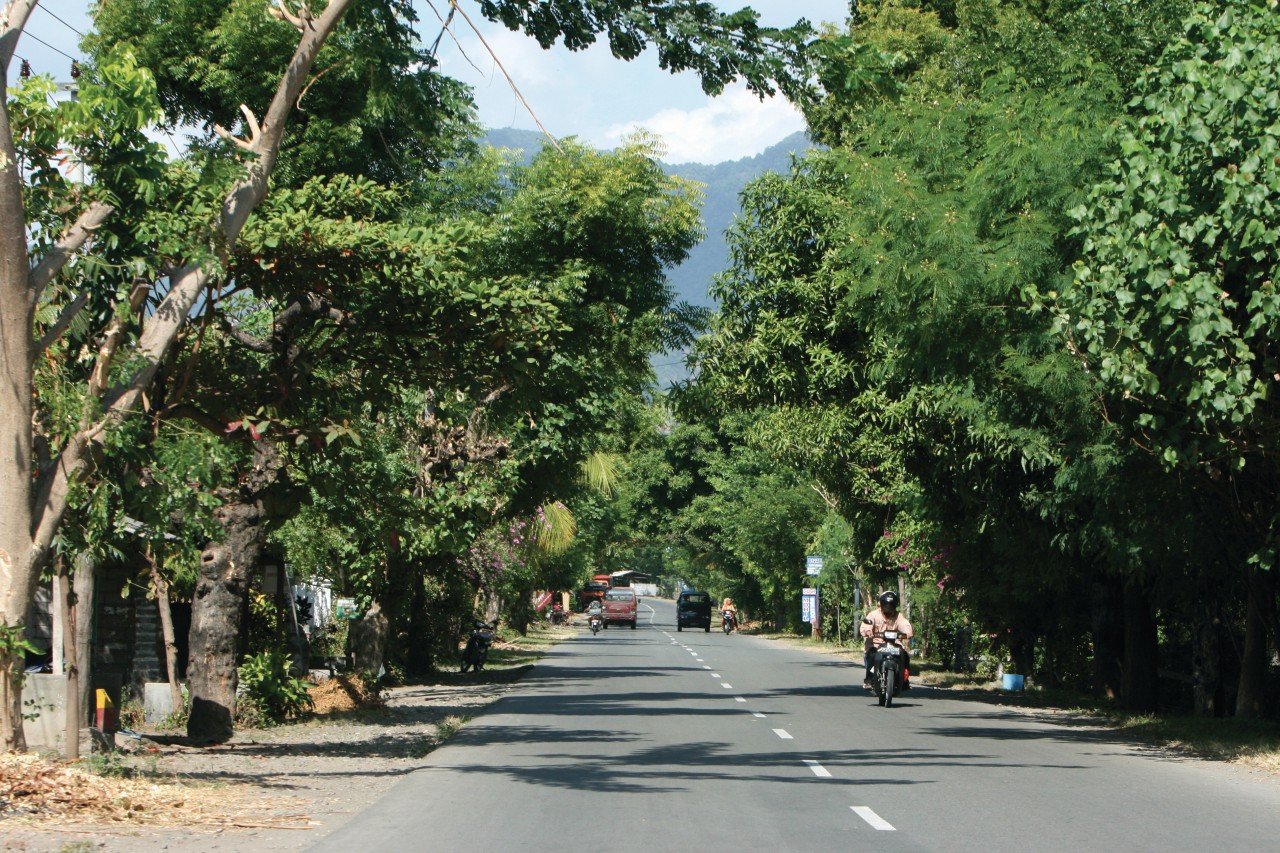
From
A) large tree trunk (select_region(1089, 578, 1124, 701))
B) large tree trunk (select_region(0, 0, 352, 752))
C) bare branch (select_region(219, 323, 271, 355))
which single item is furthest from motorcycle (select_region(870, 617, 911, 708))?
large tree trunk (select_region(0, 0, 352, 752))

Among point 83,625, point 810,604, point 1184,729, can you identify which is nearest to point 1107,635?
point 1184,729

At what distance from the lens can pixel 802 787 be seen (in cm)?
1190

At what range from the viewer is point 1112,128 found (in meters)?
14.9

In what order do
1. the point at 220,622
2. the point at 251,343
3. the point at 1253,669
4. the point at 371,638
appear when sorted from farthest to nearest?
the point at 371,638 < the point at 1253,669 < the point at 220,622 < the point at 251,343

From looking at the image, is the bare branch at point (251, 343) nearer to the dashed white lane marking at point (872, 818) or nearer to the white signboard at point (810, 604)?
the dashed white lane marking at point (872, 818)

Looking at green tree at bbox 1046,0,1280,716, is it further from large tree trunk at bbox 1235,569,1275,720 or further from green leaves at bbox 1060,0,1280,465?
Result: large tree trunk at bbox 1235,569,1275,720

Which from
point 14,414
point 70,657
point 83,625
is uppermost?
point 14,414

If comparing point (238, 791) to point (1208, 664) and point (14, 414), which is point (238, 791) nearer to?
point (14, 414)

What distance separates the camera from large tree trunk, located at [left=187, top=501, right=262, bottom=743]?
55.0 feet

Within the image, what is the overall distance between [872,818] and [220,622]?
9.77 metres

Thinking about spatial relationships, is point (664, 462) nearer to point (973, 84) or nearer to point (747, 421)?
point (747, 421)

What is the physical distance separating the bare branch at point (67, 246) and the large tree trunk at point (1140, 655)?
16.2 meters

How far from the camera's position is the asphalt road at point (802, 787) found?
30.3 feet

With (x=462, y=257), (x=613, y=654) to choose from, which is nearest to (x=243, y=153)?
(x=462, y=257)
